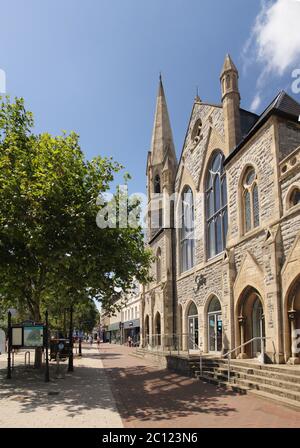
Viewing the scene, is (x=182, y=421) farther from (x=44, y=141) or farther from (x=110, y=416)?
(x=44, y=141)

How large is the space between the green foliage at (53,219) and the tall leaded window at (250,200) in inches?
188

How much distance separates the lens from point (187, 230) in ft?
86.0

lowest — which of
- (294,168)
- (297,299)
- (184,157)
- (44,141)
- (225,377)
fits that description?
(225,377)

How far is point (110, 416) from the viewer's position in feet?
29.4

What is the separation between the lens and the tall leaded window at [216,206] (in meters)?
20.5

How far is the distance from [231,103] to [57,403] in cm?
1505

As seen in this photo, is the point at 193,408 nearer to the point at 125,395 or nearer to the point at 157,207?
the point at 125,395

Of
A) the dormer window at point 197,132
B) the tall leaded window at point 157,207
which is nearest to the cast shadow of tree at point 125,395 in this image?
the dormer window at point 197,132

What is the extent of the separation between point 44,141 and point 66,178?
6.15ft

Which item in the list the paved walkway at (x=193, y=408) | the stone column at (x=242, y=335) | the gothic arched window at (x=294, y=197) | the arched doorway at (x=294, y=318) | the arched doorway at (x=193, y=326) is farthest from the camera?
the arched doorway at (x=193, y=326)

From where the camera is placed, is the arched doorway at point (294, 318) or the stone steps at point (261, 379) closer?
the stone steps at point (261, 379)

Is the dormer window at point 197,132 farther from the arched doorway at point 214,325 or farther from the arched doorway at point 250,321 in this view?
the arched doorway at point 250,321

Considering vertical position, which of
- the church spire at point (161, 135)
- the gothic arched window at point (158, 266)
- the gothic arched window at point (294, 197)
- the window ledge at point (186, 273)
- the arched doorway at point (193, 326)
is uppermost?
the church spire at point (161, 135)
